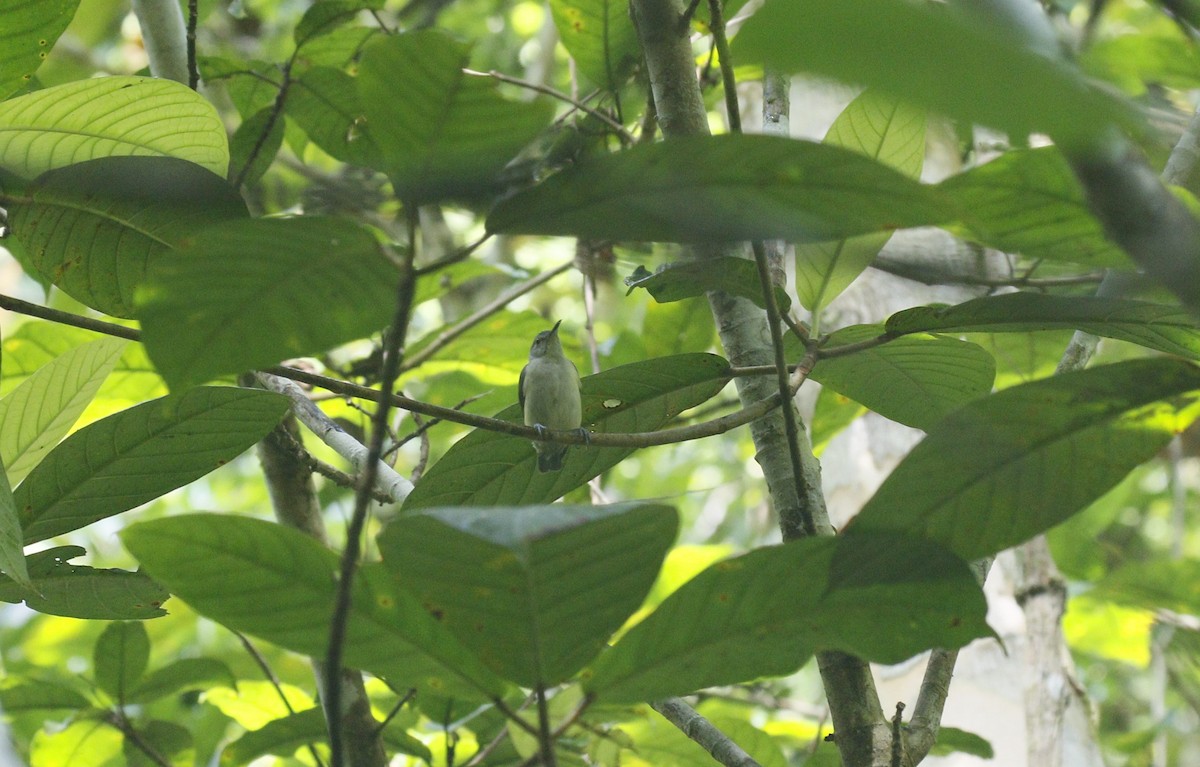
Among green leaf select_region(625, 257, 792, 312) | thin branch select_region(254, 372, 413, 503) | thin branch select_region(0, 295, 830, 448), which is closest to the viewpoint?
thin branch select_region(0, 295, 830, 448)

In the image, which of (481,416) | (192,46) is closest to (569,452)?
(481,416)

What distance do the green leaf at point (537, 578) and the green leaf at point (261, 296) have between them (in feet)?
0.82

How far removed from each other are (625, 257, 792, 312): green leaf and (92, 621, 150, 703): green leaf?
194 centimetres

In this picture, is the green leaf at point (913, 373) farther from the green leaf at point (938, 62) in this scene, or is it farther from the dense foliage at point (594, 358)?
the green leaf at point (938, 62)

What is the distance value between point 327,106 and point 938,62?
8.19ft

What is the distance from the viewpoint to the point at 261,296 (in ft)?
3.83

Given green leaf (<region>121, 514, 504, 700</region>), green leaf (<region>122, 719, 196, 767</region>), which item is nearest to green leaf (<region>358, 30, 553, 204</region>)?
green leaf (<region>121, 514, 504, 700</region>)

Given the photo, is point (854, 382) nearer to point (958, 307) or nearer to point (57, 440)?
point (958, 307)

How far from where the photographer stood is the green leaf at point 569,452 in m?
1.90

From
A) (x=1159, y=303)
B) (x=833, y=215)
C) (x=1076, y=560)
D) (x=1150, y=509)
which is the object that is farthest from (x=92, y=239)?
(x=1150, y=509)

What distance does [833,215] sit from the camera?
3.73 ft

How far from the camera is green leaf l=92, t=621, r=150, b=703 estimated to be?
2900mm

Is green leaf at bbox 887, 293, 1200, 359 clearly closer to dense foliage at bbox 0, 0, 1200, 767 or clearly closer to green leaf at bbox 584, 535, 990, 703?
dense foliage at bbox 0, 0, 1200, 767

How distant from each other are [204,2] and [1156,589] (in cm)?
424
